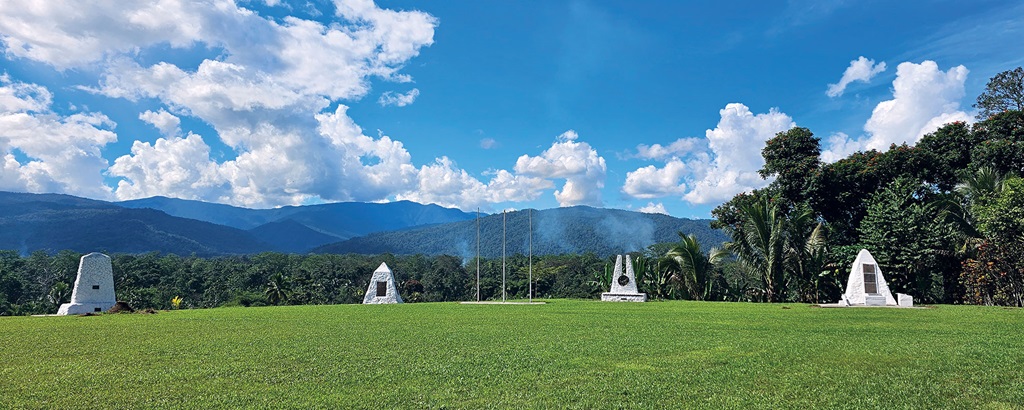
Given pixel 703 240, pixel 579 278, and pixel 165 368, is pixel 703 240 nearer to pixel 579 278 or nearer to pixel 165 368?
pixel 579 278

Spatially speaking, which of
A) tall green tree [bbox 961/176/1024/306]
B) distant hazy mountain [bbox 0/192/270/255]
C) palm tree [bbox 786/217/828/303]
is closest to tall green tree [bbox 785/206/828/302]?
palm tree [bbox 786/217/828/303]

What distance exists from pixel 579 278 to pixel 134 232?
150m

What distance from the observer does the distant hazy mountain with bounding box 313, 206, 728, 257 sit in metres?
127

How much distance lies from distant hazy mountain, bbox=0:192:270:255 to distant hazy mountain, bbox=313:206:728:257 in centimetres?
4177

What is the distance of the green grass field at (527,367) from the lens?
190 inches

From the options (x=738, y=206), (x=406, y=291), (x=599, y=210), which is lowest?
(x=406, y=291)

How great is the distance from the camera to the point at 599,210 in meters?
161

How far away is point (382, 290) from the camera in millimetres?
24781

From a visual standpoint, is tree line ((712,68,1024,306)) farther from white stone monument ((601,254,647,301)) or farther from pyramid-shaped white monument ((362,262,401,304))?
pyramid-shaped white monument ((362,262,401,304))

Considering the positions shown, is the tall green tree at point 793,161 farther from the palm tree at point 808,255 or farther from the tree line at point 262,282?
the tree line at point 262,282

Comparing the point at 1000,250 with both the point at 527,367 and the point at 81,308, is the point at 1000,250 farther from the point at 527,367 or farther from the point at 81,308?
the point at 81,308

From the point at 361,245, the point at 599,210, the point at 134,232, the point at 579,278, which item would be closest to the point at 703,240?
the point at 599,210

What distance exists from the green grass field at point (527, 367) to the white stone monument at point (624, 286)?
13415mm

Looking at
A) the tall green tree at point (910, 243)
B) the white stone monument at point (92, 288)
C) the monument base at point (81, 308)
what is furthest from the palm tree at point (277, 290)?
the tall green tree at point (910, 243)
